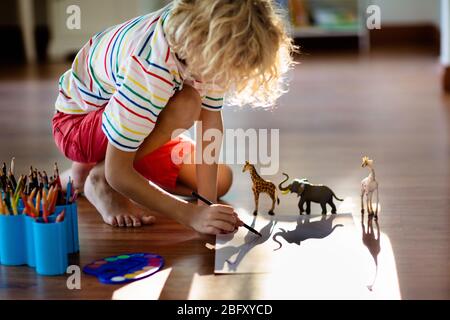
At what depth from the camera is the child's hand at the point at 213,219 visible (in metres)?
1.47

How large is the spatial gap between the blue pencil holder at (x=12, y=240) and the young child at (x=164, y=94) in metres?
0.18

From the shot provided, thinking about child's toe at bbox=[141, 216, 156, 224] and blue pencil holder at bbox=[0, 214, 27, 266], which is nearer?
blue pencil holder at bbox=[0, 214, 27, 266]

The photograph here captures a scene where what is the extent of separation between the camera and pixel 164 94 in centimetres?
143

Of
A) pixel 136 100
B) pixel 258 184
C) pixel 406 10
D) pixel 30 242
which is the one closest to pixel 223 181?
pixel 258 184

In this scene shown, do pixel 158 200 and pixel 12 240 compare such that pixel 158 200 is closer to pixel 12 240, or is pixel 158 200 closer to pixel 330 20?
pixel 12 240

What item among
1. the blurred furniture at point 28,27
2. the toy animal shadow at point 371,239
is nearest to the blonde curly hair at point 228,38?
the toy animal shadow at point 371,239

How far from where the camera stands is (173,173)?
1.76 metres

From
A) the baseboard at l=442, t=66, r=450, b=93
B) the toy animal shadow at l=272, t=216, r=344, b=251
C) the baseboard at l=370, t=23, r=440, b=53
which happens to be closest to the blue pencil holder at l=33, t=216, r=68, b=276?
the toy animal shadow at l=272, t=216, r=344, b=251

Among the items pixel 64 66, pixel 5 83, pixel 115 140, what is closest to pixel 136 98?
pixel 115 140

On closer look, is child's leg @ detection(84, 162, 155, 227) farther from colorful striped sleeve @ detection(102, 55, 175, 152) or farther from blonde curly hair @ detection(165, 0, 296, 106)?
blonde curly hair @ detection(165, 0, 296, 106)

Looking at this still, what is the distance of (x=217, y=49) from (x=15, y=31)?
132 inches

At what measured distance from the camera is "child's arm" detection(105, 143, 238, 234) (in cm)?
145

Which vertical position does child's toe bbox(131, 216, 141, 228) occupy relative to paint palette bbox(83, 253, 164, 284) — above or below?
above

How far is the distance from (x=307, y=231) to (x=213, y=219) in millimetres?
177
